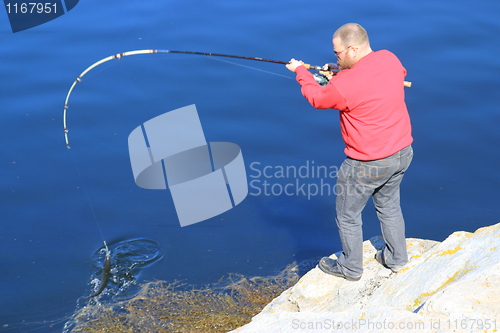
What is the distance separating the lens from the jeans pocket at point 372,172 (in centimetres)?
303

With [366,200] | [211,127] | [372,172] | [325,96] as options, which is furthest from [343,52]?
[211,127]

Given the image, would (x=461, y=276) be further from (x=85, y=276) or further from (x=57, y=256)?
(x=57, y=256)

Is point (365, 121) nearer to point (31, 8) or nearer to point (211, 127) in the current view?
point (211, 127)

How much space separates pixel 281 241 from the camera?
533 cm

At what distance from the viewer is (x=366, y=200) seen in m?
3.19

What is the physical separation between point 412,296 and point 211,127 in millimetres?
4143

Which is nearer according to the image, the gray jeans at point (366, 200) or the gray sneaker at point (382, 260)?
the gray jeans at point (366, 200)

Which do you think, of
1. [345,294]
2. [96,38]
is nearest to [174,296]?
[345,294]

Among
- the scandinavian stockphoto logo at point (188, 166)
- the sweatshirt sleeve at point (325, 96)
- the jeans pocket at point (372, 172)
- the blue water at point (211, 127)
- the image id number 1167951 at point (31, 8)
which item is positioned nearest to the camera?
the sweatshirt sleeve at point (325, 96)

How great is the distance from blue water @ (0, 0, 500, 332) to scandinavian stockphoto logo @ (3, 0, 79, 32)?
7.4 inches

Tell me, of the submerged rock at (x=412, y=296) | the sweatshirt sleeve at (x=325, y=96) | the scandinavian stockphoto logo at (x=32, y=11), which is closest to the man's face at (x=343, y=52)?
the sweatshirt sleeve at (x=325, y=96)

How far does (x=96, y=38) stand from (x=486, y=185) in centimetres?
581

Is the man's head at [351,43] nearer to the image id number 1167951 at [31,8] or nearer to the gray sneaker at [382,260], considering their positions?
the gray sneaker at [382,260]

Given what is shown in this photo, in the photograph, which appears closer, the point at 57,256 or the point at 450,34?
the point at 57,256
